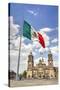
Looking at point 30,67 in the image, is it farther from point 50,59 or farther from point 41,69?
point 50,59

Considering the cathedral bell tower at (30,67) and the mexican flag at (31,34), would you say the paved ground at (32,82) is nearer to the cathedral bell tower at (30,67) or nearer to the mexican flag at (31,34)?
the cathedral bell tower at (30,67)

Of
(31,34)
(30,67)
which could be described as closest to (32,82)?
(30,67)

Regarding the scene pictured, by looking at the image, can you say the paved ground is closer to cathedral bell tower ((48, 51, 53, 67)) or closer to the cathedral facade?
the cathedral facade

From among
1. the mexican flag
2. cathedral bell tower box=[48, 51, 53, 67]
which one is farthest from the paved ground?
the mexican flag

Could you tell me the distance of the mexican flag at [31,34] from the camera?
2.04 metres

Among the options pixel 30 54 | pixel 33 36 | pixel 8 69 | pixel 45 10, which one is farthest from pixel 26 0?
pixel 8 69

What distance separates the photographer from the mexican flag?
2042 mm

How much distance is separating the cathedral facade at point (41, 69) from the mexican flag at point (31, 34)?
0.50 feet

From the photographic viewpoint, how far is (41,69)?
206cm

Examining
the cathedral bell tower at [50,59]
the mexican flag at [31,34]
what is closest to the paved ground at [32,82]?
the cathedral bell tower at [50,59]

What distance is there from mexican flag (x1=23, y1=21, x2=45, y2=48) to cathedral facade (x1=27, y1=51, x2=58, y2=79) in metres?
0.15

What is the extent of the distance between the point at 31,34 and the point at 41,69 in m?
0.34

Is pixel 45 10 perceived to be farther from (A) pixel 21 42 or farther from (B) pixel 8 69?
(B) pixel 8 69

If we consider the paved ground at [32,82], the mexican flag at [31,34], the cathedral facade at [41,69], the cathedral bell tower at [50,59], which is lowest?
the paved ground at [32,82]
